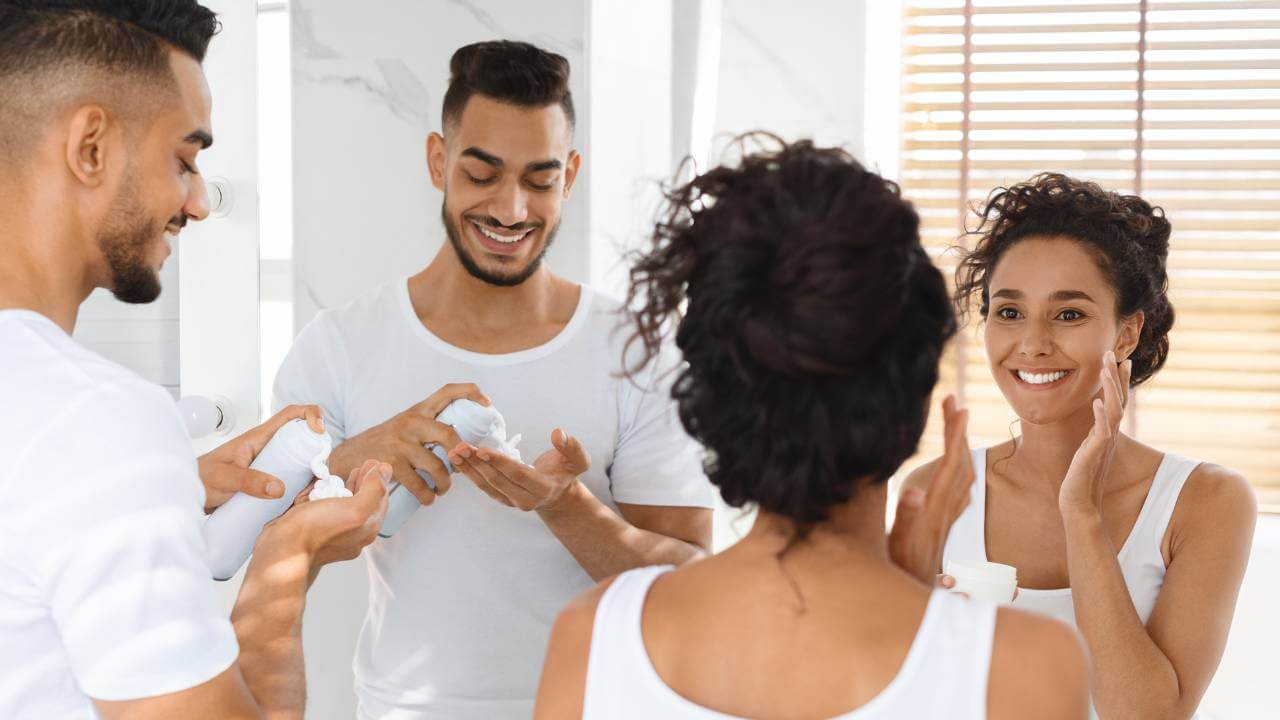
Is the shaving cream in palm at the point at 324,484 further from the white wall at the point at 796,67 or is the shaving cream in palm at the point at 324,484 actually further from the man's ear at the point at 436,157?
the white wall at the point at 796,67

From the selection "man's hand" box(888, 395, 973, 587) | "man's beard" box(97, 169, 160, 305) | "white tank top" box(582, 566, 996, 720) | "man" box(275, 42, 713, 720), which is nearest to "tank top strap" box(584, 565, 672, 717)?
"white tank top" box(582, 566, 996, 720)

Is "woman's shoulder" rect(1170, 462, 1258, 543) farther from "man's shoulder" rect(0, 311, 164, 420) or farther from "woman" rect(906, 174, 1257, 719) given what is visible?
"man's shoulder" rect(0, 311, 164, 420)

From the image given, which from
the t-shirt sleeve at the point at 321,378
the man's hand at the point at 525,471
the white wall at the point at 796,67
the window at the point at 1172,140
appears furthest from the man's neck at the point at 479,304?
the window at the point at 1172,140

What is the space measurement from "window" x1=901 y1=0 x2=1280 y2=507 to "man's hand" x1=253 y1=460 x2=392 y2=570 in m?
1.80

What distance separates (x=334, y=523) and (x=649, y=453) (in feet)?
1.70

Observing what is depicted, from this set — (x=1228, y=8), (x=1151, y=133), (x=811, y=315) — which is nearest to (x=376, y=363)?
(x=811, y=315)

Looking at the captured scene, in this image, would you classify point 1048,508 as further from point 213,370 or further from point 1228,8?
point 1228,8

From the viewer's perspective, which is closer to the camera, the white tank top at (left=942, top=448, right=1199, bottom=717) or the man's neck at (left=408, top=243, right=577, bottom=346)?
the white tank top at (left=942, top=448, right=1199, bottom=717)

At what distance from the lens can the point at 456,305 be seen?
1.39 metres

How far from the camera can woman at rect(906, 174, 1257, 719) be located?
46.9 inches

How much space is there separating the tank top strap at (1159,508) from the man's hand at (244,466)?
0.96 metres

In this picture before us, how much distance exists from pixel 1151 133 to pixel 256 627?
2401 mm

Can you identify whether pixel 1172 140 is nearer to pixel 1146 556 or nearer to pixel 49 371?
pixel 1146 556

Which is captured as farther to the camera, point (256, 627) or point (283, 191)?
point (283, 191)
